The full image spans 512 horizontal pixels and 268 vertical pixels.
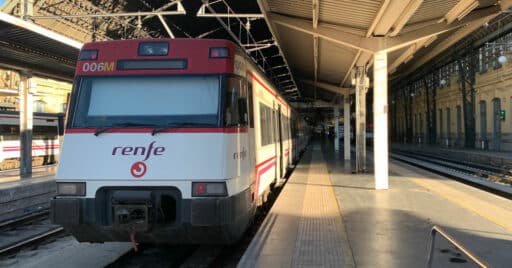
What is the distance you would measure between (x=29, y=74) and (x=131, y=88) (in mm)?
13893

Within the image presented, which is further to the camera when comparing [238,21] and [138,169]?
[238,21]

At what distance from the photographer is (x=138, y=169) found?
634 centimetres

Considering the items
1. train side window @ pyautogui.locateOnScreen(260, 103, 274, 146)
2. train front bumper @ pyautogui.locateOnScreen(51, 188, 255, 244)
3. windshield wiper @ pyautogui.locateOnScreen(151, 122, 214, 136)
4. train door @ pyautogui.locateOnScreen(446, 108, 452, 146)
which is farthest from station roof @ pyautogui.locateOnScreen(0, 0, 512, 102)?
train door @ pyautogui.locateOnScreen(446, 108, 452, 146)

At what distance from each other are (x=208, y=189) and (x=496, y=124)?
36.8 m

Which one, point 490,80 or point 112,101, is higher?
point 490,80

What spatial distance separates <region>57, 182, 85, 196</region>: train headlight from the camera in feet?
20.8

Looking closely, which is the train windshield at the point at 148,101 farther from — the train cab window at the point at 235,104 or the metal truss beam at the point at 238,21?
the metal truss beam at the point at 238,21

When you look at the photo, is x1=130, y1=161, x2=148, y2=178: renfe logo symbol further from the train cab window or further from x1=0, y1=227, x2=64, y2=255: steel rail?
x1=0, y1=227, x2=64, y2=255: steel rail

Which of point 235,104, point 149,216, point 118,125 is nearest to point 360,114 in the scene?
point 235,104

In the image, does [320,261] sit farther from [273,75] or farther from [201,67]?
[273,75]

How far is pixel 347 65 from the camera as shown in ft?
68.5

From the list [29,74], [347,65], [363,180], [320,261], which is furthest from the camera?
[347,65]

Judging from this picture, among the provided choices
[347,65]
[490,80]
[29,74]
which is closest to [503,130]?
[490,80]

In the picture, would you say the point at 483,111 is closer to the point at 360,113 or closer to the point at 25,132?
the point at 360,113
